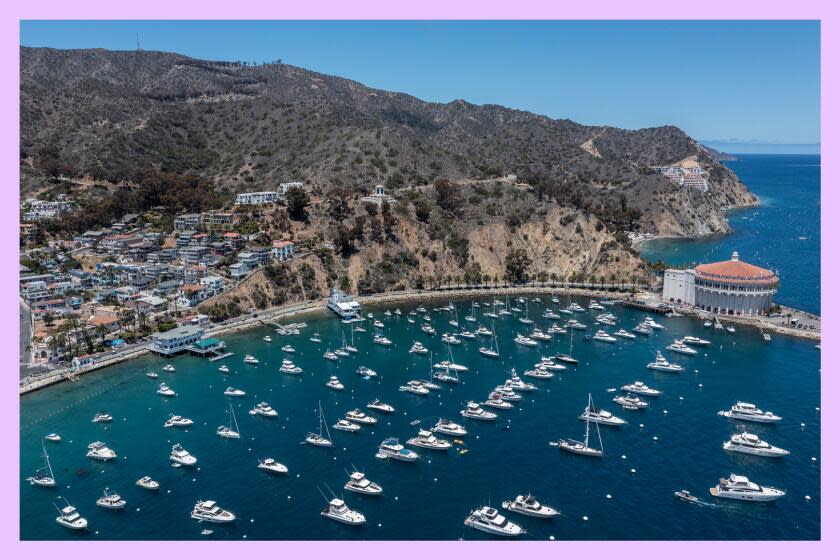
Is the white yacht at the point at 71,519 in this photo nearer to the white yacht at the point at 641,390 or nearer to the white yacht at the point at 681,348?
the white yacht at the point at 641,390

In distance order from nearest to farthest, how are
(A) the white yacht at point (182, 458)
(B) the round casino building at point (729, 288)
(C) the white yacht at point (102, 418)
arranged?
1. (A) the white yacht at point (182, 458)
2. (C) the white yacht at point (102, 418)
3. (B) the round casino building at point (729, 288)

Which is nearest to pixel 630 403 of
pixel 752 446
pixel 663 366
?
pixel 752 446

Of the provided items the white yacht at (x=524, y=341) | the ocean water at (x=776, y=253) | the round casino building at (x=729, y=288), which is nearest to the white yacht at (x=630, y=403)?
the white yacht at (x=524, y=341)

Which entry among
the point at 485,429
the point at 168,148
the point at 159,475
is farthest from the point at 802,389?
the point at 168,148

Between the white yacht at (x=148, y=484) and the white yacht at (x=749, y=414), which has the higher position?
the white yacht at (x=749, y=414)

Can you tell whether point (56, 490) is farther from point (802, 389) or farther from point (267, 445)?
point (802, 389)

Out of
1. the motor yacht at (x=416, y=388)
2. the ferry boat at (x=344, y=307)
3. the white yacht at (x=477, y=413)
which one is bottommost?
the white yacht at (x=477, y=413)

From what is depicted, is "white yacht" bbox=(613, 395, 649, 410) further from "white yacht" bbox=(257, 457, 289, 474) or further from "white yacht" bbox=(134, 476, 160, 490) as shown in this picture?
"white yacht" bbox=(134, 476, 160, 490)
